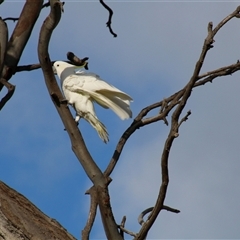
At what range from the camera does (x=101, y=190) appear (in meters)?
1.86

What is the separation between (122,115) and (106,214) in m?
0.91

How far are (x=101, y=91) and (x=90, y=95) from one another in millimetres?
163

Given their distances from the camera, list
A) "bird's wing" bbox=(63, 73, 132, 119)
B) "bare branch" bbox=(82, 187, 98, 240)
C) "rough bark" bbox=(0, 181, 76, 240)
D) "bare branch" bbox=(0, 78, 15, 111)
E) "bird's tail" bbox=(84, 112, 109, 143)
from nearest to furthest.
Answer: "rough bark" bbox=(0, 181, 76, 240) < "bare branch" bbox=(82, 187, 98, 240) < "bare branch" bbox=(0, 78, 15, 111) < "bird's wing" bbox=(63, 73, 132, 119) < "bird's tail" bbox=(84, 112, 109, 143)

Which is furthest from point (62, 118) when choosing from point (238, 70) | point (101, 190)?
point (238, 70)

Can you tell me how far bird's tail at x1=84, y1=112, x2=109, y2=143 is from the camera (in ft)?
9.48

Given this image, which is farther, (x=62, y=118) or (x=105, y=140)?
(x=105, y=140)

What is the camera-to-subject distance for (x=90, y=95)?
9.84 ft

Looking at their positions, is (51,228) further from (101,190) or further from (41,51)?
(41,51)

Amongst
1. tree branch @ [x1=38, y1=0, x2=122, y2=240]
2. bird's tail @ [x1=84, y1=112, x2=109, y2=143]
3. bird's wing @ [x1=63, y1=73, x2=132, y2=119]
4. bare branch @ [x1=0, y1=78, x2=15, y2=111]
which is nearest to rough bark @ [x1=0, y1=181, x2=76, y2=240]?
tree branch @ [x1=38, y1=0, x2=122, y2=240]

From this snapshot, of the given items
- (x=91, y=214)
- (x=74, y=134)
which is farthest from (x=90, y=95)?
(x=91, y=214)

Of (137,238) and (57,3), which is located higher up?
(57,3)

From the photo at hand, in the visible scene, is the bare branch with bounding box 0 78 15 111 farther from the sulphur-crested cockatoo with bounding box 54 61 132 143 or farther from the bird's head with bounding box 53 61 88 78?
the bird's head with bounding box 53 61 88 78

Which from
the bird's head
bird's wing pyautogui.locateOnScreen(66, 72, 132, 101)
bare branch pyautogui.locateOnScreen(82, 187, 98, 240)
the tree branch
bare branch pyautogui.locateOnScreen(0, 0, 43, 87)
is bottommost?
bare branch pyautogui.locateOnScreen(82, 187, 98, 240)

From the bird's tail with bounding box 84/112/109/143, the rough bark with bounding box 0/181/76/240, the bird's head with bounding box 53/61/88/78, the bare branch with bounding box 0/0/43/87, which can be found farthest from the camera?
the bird's head with bounding box 53/61/88/78
